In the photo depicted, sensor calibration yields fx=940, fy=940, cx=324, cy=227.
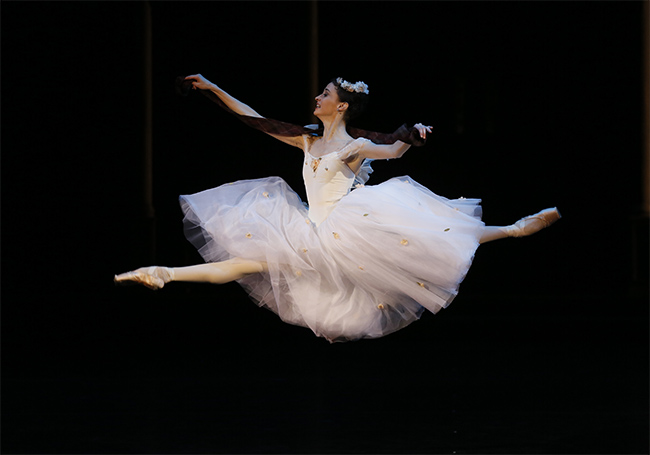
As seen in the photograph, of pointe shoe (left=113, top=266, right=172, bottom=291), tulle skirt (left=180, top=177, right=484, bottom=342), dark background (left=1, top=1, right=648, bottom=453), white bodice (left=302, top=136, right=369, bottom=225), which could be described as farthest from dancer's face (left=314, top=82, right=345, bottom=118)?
dark background (left=1, top=1, right=648, bottom=453)

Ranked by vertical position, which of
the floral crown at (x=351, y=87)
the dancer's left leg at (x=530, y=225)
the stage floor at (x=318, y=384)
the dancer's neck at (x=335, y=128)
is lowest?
the stage floor at (x=318, y=384)

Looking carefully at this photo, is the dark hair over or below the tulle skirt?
over

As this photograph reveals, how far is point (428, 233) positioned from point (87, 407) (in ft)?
5.09

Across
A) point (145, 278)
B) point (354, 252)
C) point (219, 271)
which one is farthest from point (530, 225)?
point (145, 278)

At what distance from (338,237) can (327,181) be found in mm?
265

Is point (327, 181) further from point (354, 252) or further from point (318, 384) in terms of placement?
point (318, 384)

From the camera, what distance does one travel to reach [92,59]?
711 cm

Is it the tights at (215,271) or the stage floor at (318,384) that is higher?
the tights at (215,271)

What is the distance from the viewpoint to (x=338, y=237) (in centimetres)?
296

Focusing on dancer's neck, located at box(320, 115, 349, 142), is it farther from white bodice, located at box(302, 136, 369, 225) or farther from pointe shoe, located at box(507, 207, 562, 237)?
pointe shoe, located at box(507, 207, 562, 237)

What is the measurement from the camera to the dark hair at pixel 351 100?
3168mm

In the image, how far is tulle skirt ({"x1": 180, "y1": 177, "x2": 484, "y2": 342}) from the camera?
292 centimetres

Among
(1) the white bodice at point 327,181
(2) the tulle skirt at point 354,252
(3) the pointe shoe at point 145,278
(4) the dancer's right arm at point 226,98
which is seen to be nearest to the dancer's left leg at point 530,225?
(2) the tulle skirt at point 354,252

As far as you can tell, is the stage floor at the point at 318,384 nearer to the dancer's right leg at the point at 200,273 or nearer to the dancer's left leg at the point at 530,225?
the dancer's right leg at the point at 200,273
